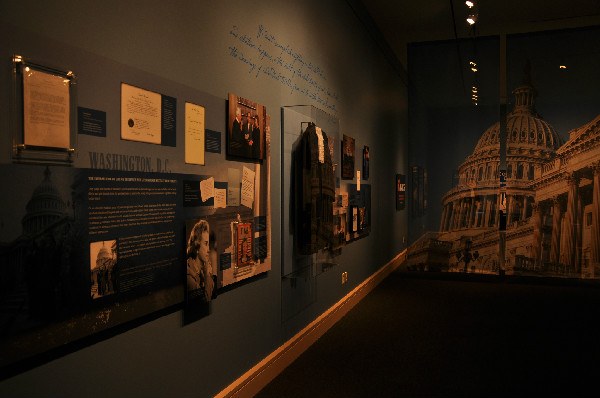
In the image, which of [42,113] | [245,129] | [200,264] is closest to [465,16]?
[245,129]

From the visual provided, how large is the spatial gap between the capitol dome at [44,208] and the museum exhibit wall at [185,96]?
0.02 metres

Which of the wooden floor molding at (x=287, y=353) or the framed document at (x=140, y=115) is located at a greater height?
the framed document at (x=140, y=115)

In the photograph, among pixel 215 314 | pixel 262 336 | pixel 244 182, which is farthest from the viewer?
pixel 262 336

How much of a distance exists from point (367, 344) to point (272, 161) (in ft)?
5.52

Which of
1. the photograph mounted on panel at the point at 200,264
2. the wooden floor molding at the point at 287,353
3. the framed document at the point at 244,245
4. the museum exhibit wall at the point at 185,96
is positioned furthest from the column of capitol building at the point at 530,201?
the photograph mounted on panel at the point at 200,264

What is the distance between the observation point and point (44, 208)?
138 centimetres

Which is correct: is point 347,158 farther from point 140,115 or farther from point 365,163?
point 140,115

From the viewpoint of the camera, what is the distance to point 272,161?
9.57 ft

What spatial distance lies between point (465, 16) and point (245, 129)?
14.0ft

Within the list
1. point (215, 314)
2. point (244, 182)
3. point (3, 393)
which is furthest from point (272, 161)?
point (3, 393)

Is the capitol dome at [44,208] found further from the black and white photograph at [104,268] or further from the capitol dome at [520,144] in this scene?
the capitol dome at [520,144]

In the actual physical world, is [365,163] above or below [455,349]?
above

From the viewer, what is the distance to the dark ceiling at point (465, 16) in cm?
530

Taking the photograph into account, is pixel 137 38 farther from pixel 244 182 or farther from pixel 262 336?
pixel 262 336
